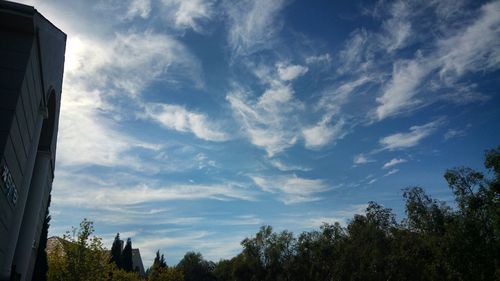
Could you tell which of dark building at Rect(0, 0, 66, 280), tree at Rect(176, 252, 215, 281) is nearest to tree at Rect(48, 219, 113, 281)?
dark building at Rect(0, 0, 66, 280)

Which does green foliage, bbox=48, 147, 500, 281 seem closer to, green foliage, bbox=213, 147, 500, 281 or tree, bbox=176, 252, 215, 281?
green foliage, bbox=213, 147, 500, 281

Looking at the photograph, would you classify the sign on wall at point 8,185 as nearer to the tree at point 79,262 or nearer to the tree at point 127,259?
the tree at point 79,262

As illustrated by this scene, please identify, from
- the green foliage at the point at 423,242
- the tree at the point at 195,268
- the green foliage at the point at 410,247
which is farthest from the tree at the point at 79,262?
the tree at the point at 195,268

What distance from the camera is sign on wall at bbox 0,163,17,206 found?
1030 centimetres

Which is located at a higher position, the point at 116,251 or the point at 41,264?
the point at 116,251

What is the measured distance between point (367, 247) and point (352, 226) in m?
4.75

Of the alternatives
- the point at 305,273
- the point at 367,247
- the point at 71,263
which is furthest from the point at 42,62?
the point at 305,273

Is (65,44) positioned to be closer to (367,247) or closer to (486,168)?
(486,168)

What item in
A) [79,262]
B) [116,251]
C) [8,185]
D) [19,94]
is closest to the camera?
[19,94]

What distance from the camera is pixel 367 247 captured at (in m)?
36.2

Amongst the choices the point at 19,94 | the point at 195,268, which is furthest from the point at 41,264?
the point at 195,268

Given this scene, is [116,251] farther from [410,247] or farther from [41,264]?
[410,247]

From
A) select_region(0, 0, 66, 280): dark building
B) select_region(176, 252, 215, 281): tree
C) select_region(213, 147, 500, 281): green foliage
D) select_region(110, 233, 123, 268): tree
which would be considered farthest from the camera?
select_region(176, 252, 215, 281): tree

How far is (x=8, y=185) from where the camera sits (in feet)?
36.8
